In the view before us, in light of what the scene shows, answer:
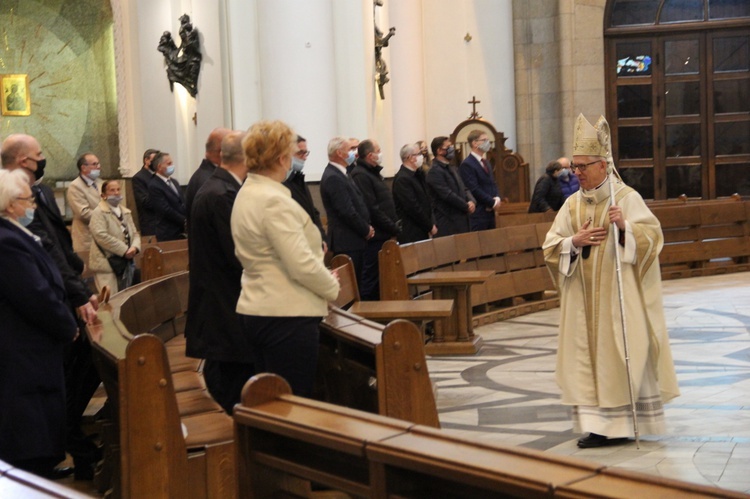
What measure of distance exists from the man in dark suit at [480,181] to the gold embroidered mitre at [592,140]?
5704mm

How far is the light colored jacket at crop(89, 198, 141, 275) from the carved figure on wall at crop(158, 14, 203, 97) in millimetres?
6131

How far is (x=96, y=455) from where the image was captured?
19.2 feet

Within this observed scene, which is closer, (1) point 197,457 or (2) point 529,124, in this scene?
(1) point 197,457

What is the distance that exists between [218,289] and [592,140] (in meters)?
2.49

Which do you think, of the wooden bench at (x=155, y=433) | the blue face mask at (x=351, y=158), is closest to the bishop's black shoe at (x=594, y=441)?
the wooden bench at (x=155, y=433)

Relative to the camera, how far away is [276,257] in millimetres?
4555

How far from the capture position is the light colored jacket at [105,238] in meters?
8.64

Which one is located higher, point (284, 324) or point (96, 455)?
point (284, 324)

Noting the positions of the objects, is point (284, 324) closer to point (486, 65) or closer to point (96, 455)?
point (96, 455)

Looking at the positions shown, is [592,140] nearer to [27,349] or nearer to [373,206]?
[27,349]

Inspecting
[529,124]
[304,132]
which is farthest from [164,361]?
[529,124]

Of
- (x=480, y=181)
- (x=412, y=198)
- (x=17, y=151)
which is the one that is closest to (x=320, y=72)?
(x=480, y=181)

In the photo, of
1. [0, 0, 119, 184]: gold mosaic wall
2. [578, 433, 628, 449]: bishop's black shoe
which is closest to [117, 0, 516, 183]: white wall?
[0, 0, 119, 184]: gold mosaic wall

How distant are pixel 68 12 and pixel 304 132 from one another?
4618 mm
